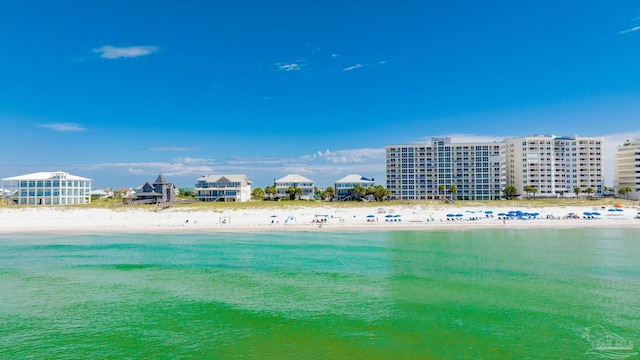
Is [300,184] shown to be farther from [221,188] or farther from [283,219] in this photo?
[283,219]

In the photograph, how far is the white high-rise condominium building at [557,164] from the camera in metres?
110

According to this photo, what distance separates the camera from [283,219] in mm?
64812

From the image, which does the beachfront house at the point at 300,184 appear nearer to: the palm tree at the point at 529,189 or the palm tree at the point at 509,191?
the palm tree at the point at 509,191

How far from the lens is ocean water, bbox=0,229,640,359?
52.3 feet

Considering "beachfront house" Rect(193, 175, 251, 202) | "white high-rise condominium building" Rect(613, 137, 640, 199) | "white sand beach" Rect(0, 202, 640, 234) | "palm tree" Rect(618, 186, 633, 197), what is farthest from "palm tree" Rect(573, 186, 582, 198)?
"beachfront house" Rect(193, 175, 251, 202)

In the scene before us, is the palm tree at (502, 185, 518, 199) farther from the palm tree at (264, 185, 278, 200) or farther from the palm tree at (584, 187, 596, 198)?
the palm tree at (264, 185, 278, 200)

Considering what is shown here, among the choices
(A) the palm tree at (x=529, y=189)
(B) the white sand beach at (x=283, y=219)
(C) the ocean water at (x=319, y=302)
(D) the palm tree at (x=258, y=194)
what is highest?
(A) the palm tree at (x=529, y=189)

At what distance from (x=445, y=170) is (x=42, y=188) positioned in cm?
8818

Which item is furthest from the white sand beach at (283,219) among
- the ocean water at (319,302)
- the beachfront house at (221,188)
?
the beachfront house at (221,188)

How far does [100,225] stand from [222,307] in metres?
46.4

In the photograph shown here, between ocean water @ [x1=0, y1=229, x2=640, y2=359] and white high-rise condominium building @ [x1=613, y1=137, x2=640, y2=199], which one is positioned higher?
white high-rise condominium building @ [x1=613, y1=137, x2=640, y2=199]

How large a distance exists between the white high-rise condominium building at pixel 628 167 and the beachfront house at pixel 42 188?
126 metres

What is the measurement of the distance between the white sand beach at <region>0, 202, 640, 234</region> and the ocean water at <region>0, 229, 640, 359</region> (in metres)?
18.6

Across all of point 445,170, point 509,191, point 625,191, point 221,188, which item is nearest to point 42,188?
point 221,188
